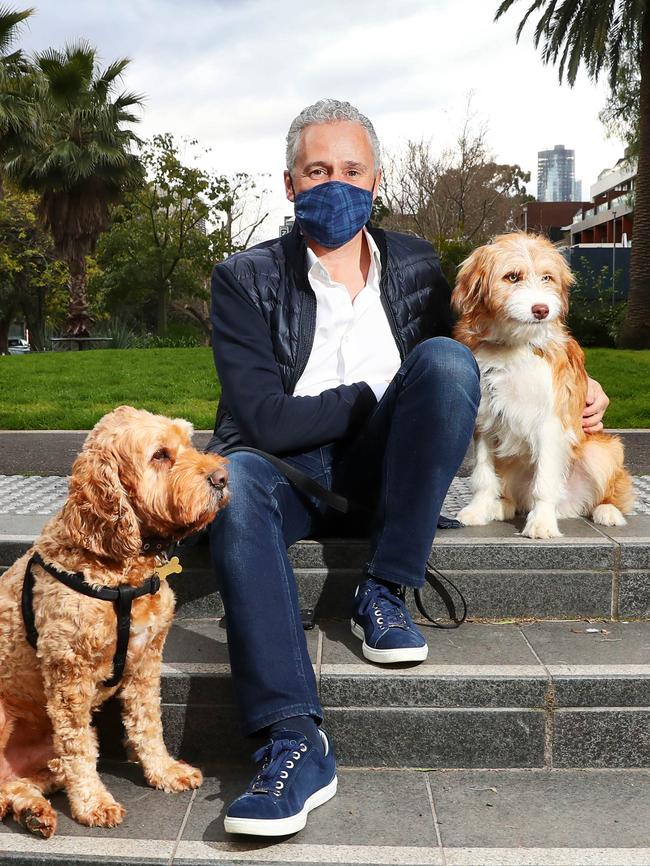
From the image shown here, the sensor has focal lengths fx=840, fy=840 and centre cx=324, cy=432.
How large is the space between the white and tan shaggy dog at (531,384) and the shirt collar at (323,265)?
0.39 meters

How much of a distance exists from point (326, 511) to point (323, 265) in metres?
1.01

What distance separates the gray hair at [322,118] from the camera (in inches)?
129

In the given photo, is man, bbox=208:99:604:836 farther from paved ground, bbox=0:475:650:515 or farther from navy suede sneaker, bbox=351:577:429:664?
paved ground, bbox=0:475:650:515

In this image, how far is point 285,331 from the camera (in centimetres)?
328

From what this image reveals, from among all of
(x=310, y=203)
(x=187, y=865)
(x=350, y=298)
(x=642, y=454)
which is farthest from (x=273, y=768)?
(x=642, y=454)

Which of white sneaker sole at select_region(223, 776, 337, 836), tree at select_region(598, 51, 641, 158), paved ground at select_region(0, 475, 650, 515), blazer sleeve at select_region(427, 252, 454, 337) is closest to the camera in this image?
white sneaker sole at select_region(223, 776, 337, 836)

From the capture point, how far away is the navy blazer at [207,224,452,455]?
303cm

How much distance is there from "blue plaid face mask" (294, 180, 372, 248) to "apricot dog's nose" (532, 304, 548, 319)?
0.77m

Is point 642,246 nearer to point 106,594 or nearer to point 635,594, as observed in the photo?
point 635,594

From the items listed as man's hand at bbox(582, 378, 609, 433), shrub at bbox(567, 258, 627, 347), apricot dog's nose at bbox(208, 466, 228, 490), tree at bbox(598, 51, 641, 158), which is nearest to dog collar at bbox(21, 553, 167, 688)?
apricot dog's nose at bbox(208, 466, 228, 490)

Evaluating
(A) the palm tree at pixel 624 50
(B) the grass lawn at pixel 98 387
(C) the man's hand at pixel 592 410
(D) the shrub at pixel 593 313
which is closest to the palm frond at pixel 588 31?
(A) the palm tree at pixel 624 50

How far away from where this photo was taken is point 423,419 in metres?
2.78

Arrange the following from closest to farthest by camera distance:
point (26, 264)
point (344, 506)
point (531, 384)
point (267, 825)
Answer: point (267, 825) < point (344, 506) < point (531, 384) < point (26, 264)

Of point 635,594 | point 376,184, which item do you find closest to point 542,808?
point 635,594
